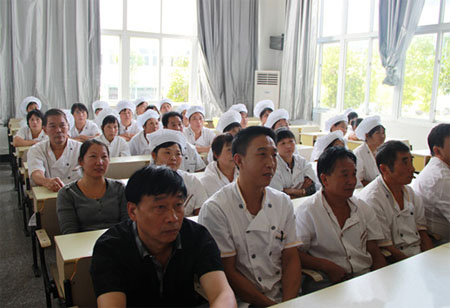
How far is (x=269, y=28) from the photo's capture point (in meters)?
9.29

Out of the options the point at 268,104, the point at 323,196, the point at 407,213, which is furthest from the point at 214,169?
the point at 268,104

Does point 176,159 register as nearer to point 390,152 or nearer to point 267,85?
point 390,152

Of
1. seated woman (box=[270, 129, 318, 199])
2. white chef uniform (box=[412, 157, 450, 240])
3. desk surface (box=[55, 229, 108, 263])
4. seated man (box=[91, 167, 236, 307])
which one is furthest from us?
seated woman (box=[270, 129, 318, 199])

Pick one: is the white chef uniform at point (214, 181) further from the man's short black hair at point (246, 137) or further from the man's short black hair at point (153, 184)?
the man's short black hair at point (153, 184)

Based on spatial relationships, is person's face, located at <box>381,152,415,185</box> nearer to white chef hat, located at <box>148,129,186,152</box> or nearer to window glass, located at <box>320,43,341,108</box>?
white chef hat, located at <box>148,129,186,152</box>

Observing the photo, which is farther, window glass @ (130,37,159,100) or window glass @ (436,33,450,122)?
window glass @ (130,37,159,100)

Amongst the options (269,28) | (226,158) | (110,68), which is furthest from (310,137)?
(110,68)

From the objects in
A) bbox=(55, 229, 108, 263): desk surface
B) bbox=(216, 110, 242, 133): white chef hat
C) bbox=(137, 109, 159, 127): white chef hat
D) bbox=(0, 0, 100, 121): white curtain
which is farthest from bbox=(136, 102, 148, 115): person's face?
bbox=(55, 229, 108, 263): desk surface

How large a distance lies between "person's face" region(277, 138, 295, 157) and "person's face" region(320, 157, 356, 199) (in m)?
1.28

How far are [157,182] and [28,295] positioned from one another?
1893 mm

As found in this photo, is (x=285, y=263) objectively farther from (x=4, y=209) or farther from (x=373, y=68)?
(x=373, y=68)

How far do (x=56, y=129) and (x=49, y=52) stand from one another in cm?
466

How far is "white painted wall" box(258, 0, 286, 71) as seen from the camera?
9.17 meters

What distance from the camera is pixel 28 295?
2.65 metres
